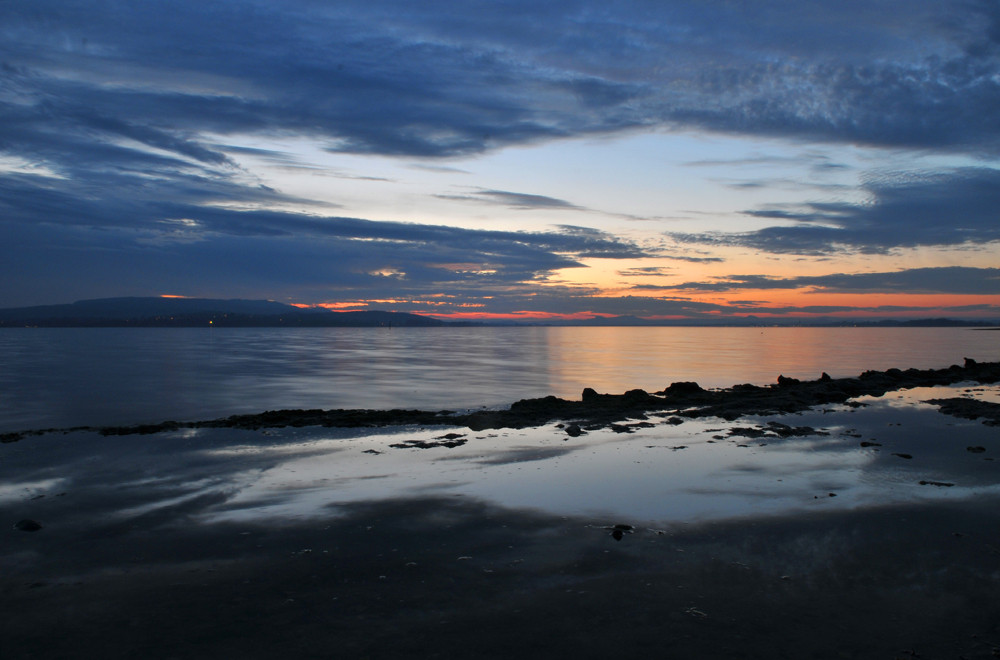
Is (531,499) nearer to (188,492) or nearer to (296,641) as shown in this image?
Answer: (296,641)

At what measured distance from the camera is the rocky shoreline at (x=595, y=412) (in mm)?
16109

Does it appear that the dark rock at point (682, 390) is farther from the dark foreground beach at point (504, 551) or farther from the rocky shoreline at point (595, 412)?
the dark foreground beach at point (504, 551)

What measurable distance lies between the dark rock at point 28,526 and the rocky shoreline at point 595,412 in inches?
308

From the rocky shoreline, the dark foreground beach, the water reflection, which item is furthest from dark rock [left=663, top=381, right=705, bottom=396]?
Answer: the dark foreground beach

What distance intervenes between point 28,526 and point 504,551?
6275 mm

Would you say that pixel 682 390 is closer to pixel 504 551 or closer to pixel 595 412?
pixel 595 412

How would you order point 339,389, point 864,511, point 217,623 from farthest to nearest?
point 339,389, point 864,511, point 217,623

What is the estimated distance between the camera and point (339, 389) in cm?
2834

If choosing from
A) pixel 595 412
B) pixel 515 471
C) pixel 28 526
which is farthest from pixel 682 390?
pixel 28 526

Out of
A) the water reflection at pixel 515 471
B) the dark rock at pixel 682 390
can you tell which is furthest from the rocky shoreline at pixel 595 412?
the water reflection at pixel 515 471

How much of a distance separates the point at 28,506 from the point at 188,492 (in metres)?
2.13

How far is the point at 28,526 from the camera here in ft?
25.8

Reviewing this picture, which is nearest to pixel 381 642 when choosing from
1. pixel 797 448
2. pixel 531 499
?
pixel 531 499

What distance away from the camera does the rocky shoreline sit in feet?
52.9
